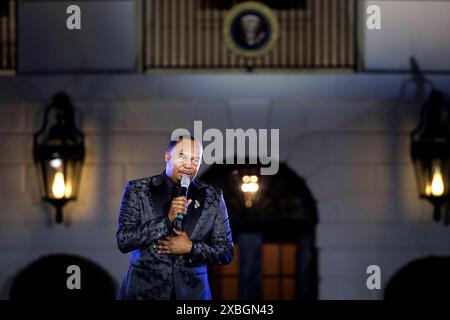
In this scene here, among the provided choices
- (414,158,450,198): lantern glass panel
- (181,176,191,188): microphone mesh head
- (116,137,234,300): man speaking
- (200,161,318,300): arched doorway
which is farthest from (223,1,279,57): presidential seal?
(181,176,191,188): microphone mesh head

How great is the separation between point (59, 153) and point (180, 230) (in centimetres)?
469

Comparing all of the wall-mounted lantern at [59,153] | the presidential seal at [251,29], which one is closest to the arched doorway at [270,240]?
the presidential seal at [251,29]

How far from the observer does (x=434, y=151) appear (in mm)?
9391

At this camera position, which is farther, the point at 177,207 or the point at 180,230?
the point at 180,230

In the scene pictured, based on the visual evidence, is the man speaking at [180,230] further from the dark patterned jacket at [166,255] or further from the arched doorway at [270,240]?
the arched doorway at [270,240]

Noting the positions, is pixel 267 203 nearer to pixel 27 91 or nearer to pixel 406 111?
pixel 406 111

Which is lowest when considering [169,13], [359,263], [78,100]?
[359,263]

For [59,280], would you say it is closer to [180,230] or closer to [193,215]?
[193,215]

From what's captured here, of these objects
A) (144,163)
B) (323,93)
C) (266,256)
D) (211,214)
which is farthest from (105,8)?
(211,214)

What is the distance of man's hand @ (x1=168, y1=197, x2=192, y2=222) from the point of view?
4889mm

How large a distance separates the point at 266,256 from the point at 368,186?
1538 millimetres

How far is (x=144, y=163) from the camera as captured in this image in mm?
9500

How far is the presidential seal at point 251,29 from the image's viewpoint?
9.70 m

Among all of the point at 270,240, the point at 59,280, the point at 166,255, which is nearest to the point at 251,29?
the point at 270,240
